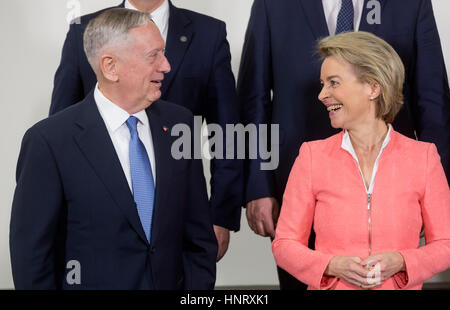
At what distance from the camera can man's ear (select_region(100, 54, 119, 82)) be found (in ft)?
8.46

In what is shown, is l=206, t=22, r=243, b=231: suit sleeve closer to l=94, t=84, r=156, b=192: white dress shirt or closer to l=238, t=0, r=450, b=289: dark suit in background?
l=238, t=0, r=450, b=289: dark suit in background

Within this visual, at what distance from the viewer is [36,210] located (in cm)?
238

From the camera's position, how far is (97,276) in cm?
248

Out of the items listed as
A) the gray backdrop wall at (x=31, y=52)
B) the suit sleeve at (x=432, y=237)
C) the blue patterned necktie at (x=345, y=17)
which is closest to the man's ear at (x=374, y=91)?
the suit sleeve at (x=432, y=237)

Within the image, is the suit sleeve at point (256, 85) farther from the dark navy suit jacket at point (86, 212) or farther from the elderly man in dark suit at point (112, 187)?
the dark navy suit jacket at point (86, 212)

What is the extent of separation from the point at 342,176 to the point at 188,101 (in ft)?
2.48

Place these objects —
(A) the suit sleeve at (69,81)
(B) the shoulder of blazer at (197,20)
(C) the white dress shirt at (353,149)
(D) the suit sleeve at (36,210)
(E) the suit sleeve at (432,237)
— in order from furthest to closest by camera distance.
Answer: (B) the shoulder of blazer at (197,20), (A) the suit sleeve at (69,81), (C) the white dress shirt at (353,149), (E) the suit sleeve at (432,237), (D) the suit sleeve at (36,210)

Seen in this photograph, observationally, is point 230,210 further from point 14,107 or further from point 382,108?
point 14,107

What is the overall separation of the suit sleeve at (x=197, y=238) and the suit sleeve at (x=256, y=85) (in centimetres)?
A: 46

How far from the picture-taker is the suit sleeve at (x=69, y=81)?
3.08 metres

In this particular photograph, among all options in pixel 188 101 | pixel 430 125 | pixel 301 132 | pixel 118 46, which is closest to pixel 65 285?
pixel 118 46

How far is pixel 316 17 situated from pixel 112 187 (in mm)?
1188

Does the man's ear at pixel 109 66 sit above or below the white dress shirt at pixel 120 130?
Result: above

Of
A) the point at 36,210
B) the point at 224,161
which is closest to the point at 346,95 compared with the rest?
the point at 224,161
